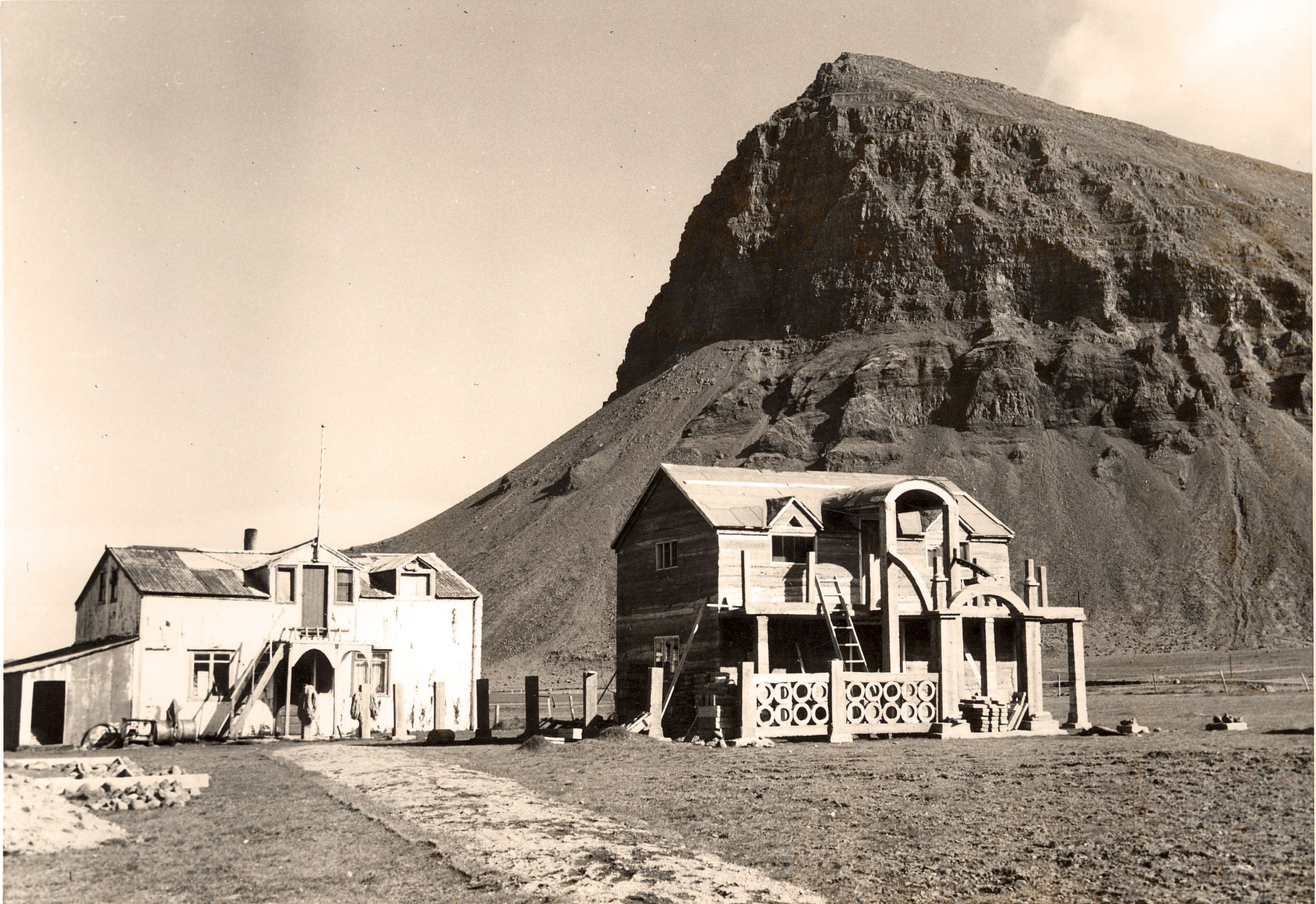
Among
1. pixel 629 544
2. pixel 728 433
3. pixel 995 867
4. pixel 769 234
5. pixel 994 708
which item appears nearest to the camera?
pixel 995 867

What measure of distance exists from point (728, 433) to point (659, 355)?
36.2 meters

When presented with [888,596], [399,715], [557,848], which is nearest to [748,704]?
[888,596]

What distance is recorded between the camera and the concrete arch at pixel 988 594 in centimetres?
3703

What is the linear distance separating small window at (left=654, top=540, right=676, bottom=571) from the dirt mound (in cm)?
2506

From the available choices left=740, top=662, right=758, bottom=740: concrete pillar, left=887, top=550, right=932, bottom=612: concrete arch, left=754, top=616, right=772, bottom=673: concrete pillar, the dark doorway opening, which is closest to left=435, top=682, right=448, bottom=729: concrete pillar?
the dark doorway opening

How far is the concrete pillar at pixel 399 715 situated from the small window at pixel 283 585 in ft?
21.7

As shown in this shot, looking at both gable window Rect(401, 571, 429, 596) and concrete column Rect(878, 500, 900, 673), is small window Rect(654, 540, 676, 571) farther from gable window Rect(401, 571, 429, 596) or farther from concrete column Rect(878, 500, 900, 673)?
gable window Rect(401, 571, 429, 596)

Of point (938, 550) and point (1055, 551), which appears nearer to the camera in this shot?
point (938, 550)

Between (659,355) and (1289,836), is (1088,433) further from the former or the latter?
(1289,836)

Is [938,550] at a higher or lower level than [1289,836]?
higher

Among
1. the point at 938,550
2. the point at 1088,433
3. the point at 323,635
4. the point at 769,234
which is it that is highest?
the point at 769,234

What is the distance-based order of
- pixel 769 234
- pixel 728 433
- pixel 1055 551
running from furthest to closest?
pixel 769 234 < pixel 728 433 < pixel 1055 551

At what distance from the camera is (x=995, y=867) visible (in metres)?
16.6

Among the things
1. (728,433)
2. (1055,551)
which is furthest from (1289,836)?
(728,433)
